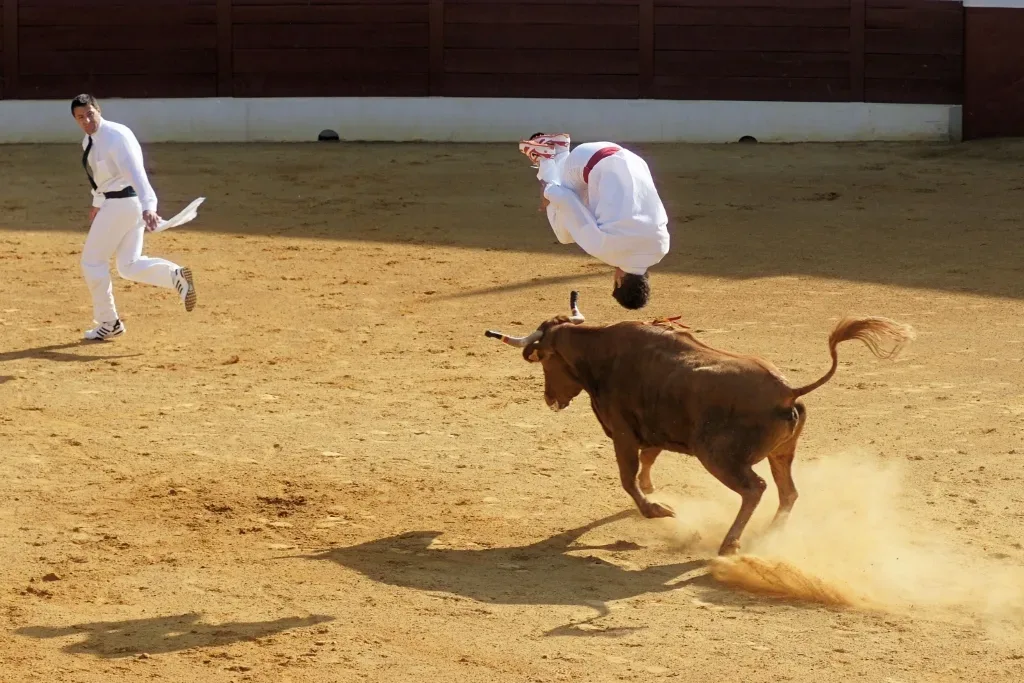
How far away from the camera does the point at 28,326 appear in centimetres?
902

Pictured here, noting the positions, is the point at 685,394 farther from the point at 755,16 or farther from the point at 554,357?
the point at 755,16

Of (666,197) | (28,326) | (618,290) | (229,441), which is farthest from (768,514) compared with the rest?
(666,197)

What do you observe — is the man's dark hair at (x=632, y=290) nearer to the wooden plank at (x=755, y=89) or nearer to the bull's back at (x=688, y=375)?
the bull's back at (x=688, y=375)

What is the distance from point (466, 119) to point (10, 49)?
4698 millimetres

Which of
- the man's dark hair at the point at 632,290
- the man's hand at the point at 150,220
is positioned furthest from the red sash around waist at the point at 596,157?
the man's hand at the point at 150,220

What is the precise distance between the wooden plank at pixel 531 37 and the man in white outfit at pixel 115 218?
7153 mm

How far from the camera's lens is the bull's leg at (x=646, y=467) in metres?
5.93

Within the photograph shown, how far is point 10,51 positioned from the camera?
1518 cm

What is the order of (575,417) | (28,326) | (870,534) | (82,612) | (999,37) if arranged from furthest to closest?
(999,37) < (28,326) < (575,417) < (870,534) < (82,612)

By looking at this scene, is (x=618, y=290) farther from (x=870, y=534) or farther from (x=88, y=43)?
(x=88, y=43)

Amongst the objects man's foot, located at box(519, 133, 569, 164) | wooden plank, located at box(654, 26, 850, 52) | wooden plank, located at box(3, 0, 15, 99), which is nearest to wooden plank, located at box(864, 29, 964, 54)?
wooden plank, located at box(654, 26, 850, 52)

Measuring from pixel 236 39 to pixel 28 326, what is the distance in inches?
277

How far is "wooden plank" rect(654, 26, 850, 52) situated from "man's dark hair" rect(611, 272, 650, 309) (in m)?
9.88

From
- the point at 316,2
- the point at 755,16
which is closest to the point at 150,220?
the point at 316,2
